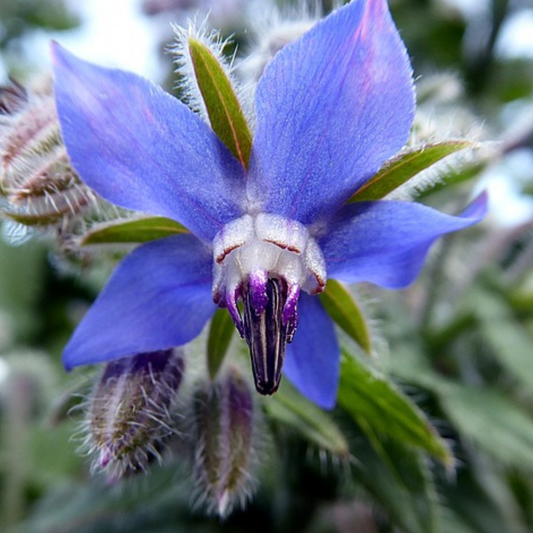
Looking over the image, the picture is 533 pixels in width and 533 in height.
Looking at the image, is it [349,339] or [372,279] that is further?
[349,339]

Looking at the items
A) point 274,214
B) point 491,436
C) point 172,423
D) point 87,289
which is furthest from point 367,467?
point 87,289

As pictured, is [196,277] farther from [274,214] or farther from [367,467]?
[367,467]

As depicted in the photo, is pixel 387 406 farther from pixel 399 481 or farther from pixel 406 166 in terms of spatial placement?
pixel 406 166

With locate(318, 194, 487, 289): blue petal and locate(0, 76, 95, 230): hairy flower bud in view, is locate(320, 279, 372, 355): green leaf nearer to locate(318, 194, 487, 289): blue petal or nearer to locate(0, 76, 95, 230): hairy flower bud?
locate(318, 194, 487, 289): blue petal

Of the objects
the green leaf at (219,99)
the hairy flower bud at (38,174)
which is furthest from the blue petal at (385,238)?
the hairy flower bud at (38,174)

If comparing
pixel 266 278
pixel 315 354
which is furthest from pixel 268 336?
pixel 315 354

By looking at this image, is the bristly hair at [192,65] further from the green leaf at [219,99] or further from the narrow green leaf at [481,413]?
the narrow green leaf at [481,413]
